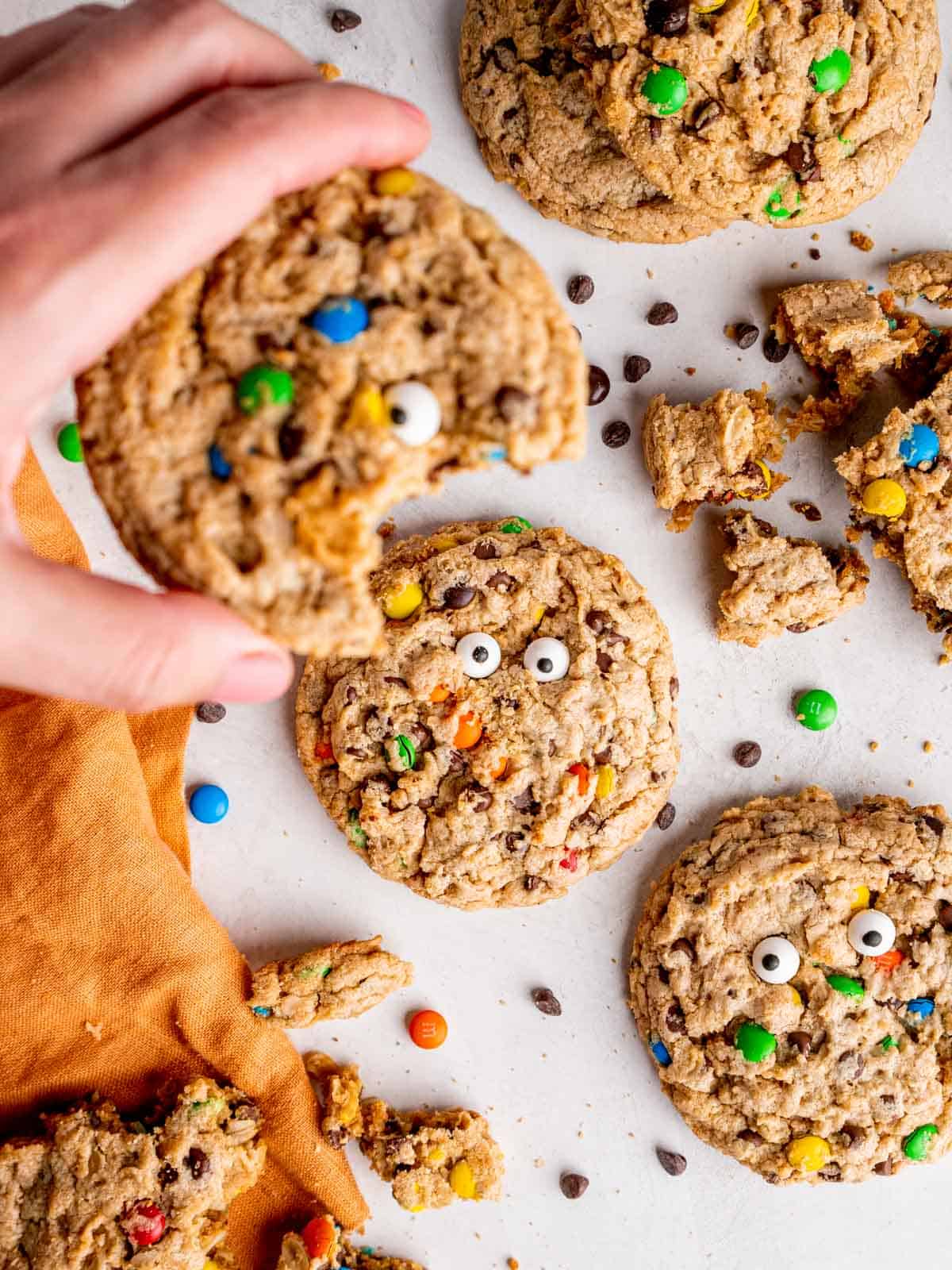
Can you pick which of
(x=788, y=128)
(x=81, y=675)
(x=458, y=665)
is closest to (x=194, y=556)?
(x=81, y=675)

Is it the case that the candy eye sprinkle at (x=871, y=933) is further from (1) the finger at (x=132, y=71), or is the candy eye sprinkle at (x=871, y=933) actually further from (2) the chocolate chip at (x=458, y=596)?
(1) the finger at (x=132, y=71)

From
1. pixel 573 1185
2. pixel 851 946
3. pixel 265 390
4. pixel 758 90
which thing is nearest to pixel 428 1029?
pixel 573 1185

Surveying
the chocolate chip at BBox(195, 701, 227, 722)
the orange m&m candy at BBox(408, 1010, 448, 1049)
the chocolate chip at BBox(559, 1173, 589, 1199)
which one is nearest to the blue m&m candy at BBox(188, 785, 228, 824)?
the chocolate chip at BBox(195, 701, 227, 722)

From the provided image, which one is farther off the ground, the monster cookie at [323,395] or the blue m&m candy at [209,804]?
the monster cookie at [323,395]

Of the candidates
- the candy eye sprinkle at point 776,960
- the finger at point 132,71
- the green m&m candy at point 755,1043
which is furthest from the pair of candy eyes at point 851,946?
the finger at point 132,71

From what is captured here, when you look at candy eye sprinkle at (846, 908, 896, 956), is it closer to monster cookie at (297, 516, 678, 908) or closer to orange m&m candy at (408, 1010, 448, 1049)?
monster cookie at (297, 516, 678, 908)

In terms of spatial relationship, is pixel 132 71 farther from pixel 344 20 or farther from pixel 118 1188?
pixel 118 1188

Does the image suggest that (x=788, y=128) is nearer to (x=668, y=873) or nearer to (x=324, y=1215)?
(x=668, y=873)
